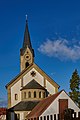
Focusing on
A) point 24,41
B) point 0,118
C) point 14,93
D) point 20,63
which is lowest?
point 0,118

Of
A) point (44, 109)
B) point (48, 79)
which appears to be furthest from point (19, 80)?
point (44, 109)

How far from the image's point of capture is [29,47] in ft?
283

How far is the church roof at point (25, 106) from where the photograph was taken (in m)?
68.4

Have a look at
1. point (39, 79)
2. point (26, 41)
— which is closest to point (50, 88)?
point (39, 79)

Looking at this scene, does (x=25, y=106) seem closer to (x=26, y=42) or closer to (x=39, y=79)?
(x=39, y=79)

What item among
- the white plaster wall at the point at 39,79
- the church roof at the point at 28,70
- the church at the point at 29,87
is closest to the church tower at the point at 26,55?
the church at the point at 29,87

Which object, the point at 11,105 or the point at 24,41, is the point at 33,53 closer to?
the point at 24,41

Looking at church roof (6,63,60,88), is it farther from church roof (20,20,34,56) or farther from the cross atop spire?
the cross atop spire

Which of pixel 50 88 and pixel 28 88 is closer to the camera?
pixel 28 88

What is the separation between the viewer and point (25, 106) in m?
70.1

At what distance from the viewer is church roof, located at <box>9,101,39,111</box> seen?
68.4 metres

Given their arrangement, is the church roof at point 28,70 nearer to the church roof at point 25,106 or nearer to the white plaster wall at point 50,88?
the white plaster wall at point 50,88

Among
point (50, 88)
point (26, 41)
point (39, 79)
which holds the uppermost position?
point (26, 41)

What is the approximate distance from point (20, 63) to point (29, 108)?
1806 centimetres
